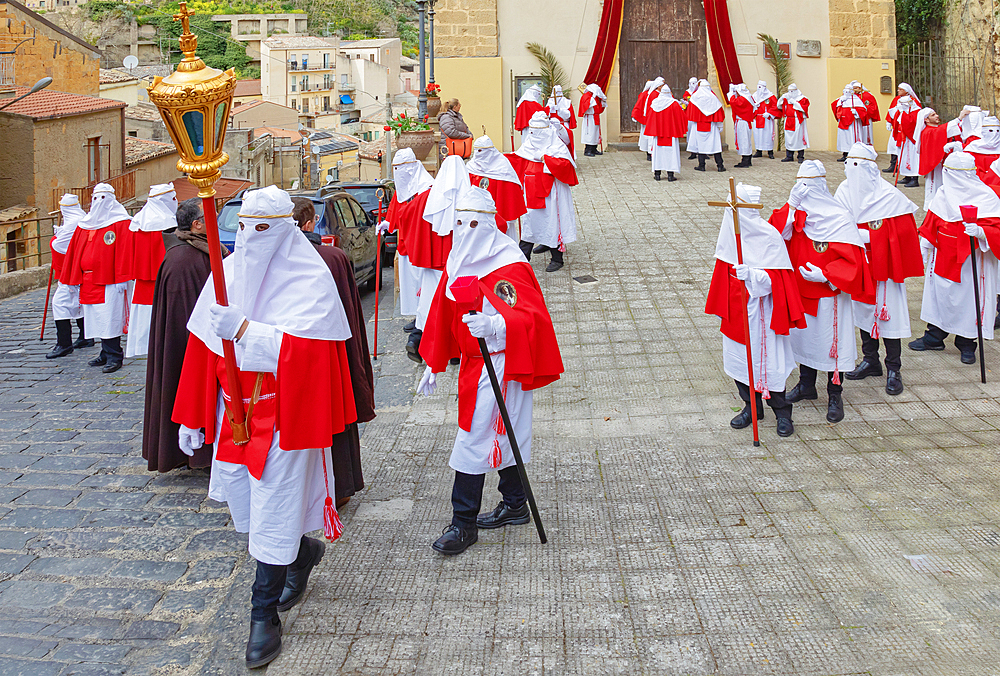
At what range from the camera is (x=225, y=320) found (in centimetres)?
380

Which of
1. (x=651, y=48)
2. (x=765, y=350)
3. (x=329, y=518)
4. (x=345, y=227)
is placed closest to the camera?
(x=329, y=518)

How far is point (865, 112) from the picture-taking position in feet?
63.9

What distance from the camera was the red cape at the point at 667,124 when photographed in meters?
17.1

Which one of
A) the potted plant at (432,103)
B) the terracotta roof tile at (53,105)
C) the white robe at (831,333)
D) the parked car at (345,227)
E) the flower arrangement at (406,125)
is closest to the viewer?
the white robe at (831,333)

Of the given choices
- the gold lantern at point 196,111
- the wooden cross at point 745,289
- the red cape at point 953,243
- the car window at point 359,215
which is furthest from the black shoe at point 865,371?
the car window at point 359,215

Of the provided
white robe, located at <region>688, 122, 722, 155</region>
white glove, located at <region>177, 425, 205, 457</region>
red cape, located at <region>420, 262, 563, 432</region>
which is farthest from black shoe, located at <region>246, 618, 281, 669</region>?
white robe, located at <region>688, 122, 722, 155</region>

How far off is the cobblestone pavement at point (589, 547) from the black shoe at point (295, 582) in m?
0.11

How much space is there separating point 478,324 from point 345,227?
27.0ft

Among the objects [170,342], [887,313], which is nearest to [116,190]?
[170,342]

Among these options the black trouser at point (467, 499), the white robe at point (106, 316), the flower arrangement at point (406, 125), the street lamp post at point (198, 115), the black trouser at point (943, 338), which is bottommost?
the black trouser at point (467, 499)

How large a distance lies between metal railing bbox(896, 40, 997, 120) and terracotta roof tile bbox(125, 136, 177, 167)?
27359mm

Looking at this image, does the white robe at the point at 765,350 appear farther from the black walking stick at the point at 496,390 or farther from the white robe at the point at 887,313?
the black walking stick at the point at 496,390

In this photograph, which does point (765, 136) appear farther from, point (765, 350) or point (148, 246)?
point (148, 246)

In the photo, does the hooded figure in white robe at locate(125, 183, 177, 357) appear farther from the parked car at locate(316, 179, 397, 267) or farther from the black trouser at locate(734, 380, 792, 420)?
the black trouser at locate(734, 380, 792, 420)
